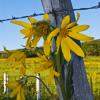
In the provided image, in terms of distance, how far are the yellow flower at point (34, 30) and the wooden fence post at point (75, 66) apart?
0.56m

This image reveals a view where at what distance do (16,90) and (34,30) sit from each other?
0.28m

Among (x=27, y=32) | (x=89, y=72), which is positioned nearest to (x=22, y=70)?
(x=27, y=32)

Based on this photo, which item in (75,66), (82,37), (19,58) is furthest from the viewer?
(75,66)

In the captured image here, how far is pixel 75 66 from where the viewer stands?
7.00 ft

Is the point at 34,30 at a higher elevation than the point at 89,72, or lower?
lower

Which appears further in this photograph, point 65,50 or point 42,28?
point 42,28

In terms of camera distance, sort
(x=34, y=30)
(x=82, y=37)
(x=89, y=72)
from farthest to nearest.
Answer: (x=89, y=72), (x=34, y=30), (x=82, y=37)

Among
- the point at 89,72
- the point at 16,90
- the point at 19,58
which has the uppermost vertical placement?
the point at 89,72

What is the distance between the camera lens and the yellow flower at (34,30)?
1.44m

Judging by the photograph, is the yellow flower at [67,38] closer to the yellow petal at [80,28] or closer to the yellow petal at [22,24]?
the yellow petal at [80,28]

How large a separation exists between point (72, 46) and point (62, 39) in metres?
0.04

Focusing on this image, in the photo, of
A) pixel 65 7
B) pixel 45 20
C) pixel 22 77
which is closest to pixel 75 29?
pixel 45 20

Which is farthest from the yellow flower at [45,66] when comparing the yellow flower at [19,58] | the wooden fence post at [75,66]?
the wooden fence post at [75,66]

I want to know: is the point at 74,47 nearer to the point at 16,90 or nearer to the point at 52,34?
the point at 52,34
